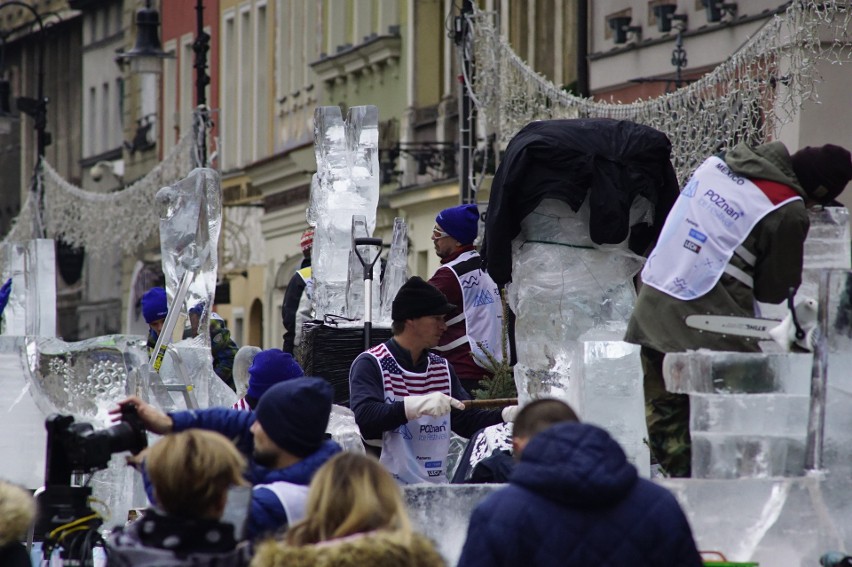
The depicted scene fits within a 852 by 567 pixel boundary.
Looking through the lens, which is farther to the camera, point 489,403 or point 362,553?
point 489,403

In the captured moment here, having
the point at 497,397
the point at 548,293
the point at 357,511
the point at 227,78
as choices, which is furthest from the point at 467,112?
the point at 227,78

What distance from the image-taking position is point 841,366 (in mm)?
7805

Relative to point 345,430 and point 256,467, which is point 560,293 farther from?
point 256,467

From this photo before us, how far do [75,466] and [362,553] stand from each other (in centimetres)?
156

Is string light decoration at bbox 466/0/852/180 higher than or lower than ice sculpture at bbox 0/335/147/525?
higher

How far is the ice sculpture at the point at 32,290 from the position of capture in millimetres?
16516

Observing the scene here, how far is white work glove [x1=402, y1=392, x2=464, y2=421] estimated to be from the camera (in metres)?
9.73

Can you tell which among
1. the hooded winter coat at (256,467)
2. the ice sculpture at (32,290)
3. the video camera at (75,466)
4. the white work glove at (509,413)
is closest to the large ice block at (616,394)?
the white work glove at (509,413)

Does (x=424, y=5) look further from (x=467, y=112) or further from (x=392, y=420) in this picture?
(x=392, y=420)

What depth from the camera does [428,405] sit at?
9.73 metres

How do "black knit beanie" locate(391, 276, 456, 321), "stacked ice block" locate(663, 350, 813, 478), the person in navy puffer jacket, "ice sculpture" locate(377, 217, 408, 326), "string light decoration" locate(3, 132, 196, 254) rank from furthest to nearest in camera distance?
"string light decoration" locate(3, 132, 196, 254) → "ice sculpture" locate(377, 217, 408, 326) → "black knit beanie" locate(391, 276, 456, 321) → "stacked ice block" locate(663, 350, 813, 478) → the person in navy puffer jacket

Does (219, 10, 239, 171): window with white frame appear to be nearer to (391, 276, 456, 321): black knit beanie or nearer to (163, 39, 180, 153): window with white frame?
(163, 39, 180, 153): window with white frame

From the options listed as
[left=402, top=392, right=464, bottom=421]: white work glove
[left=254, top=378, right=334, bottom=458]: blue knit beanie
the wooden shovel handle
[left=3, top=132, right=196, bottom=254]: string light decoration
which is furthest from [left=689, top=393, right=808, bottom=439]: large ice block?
[left=3, top=132, right=196, bottom=254]: string light decoration

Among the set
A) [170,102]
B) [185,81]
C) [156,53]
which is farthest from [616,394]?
[170,102]
